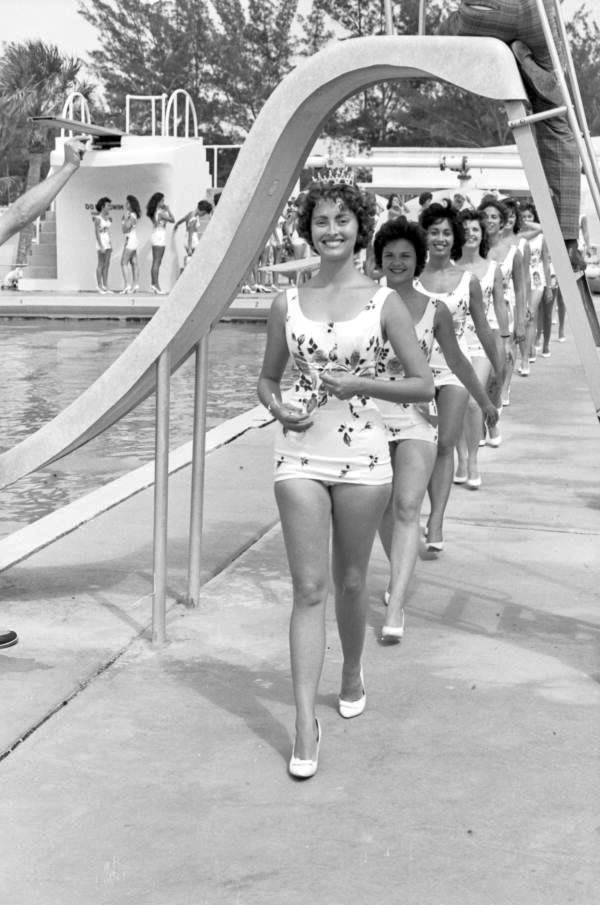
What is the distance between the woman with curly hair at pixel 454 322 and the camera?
23.9ft

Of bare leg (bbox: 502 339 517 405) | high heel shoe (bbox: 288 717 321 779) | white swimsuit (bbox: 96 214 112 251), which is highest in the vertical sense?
high heel shoe (bbox: 288 717 321 779)

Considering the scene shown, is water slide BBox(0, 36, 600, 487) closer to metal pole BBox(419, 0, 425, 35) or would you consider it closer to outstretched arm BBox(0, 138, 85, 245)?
metal pole BBox(419, 0, 425, 35)

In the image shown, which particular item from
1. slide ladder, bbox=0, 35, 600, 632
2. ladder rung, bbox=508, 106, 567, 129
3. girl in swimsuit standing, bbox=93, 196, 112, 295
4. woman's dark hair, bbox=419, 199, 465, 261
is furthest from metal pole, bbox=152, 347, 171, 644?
girl in swimsuit standing, bbox=93, 196, 112, 295

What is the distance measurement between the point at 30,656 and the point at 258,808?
170 centimetres

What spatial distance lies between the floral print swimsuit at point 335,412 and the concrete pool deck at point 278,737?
0.95 m

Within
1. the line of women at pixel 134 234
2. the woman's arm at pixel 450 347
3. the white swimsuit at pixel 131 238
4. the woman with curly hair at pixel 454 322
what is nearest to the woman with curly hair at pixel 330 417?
the woman's arm at pixel 450 347

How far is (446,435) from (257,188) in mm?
2366

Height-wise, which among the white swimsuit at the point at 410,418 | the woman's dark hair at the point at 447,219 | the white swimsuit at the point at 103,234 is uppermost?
the woman's dark hair at the point at 447,219

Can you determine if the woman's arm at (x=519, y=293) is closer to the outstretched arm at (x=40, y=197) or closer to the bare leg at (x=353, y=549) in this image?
the outstretched arm at (x=40, y=197)

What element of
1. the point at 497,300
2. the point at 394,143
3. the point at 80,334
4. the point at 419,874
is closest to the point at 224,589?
the point at 419,874

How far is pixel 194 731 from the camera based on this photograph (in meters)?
4.67

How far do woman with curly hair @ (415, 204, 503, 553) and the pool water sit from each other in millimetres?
2736

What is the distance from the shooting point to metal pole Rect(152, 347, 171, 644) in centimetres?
555

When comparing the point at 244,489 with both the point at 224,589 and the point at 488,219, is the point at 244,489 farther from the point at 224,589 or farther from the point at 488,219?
the point at 488,219
